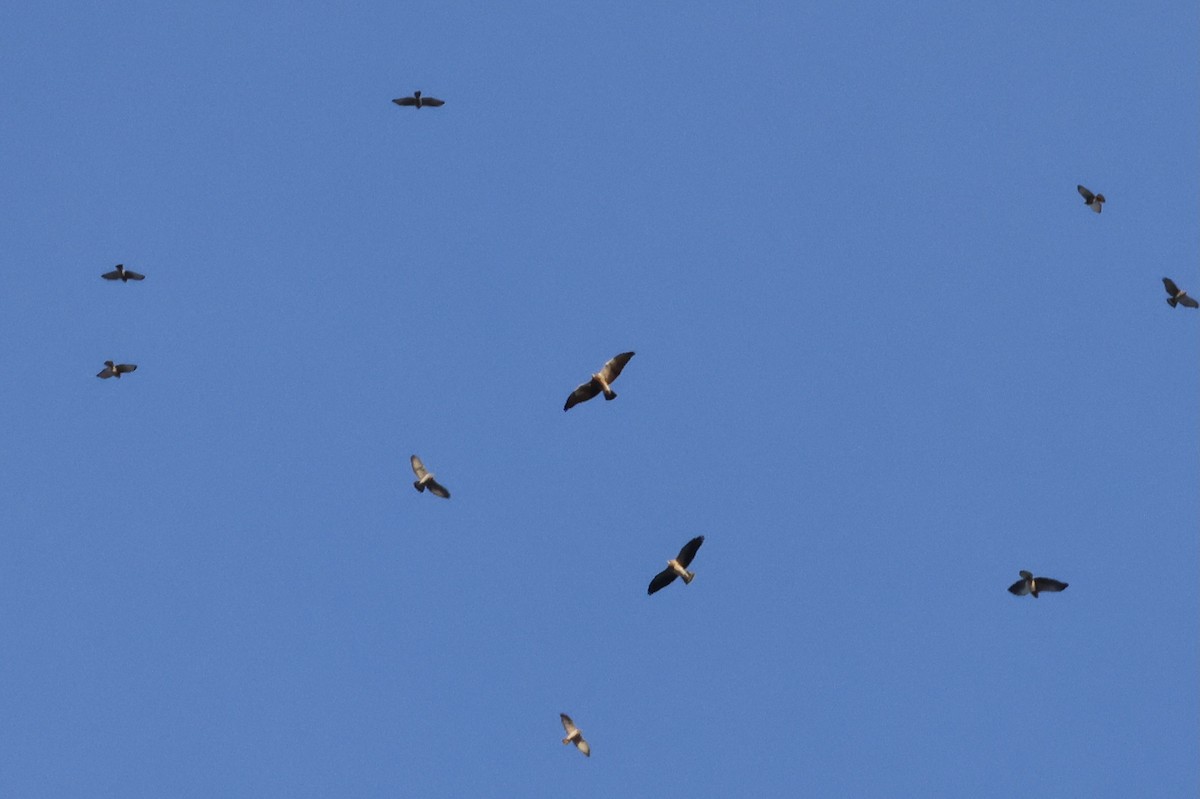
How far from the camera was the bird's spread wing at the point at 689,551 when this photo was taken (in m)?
37.8

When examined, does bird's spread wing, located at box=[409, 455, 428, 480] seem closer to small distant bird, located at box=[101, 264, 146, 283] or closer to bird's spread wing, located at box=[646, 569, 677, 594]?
bird's spread wing, located at box=[646, 569, 677, 594]

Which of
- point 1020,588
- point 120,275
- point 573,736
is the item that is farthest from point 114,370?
point 1020,588

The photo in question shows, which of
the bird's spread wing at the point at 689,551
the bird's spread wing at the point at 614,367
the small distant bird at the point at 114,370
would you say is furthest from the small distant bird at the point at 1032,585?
the small distant bird at the point at 114,370

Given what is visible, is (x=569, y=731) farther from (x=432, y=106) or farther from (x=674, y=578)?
(x=432, y=106)

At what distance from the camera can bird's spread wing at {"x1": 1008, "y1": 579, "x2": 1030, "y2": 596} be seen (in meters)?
41.8

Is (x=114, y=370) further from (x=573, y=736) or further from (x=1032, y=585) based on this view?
(x=1032, y=585)

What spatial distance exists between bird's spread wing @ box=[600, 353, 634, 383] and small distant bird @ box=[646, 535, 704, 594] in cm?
509

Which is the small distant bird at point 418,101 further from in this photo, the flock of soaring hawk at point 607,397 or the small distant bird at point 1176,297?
the small distant bird at point 1176,297

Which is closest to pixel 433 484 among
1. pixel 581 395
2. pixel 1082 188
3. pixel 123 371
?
pixel 581 395

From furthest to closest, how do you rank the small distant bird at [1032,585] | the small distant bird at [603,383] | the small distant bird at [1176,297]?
the small distant bird at [1176,297], the small distant bird at [1032,585], the small distant bird at [603,383]

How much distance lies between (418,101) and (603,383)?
18.8 meters

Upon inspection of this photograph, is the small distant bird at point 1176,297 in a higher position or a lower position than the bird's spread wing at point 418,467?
higher

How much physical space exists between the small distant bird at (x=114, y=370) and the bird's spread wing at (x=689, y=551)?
935 inches

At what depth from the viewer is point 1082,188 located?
162ft
